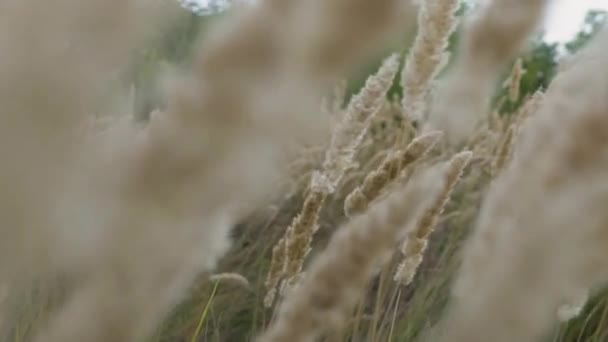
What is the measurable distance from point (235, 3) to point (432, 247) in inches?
70.1

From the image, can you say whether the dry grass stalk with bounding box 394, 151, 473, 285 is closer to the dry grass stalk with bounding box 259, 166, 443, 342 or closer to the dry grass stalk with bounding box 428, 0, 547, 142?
the dry grass stalk with bounding box 428, 0, 547, 142

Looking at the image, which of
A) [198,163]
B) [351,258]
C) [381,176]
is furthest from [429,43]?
[198,163]

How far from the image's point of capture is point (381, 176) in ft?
2.46

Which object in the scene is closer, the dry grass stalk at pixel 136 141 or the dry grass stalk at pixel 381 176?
the dry grass stalk at pixel 136 141

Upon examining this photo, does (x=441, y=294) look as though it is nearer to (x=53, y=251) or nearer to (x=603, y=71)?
(x=603, y=71)

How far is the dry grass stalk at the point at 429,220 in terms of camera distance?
0.71 meters

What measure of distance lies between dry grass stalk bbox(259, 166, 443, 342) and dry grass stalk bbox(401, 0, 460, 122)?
0.41 metres

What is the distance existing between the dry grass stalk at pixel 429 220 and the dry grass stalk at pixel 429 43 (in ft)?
0.34

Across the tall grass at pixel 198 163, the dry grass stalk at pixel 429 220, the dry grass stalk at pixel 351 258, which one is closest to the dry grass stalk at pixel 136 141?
the tall grass at pixel 198 163

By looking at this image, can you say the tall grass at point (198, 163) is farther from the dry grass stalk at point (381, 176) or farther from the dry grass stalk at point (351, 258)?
the dry grass stalk at point (381, 176)

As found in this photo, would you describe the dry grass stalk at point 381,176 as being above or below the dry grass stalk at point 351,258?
above

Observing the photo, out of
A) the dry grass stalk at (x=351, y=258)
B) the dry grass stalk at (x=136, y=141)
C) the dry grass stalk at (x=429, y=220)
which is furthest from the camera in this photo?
the dry grass stalk at (x=429, y=220)

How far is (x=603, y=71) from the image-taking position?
342mm

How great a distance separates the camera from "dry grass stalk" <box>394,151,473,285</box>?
71 cm
